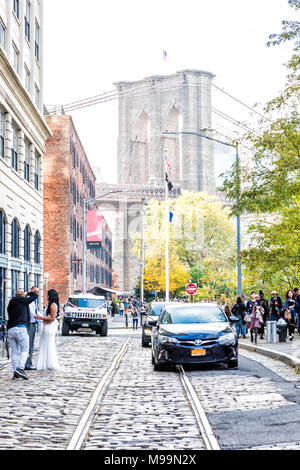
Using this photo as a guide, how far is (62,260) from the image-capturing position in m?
53.0

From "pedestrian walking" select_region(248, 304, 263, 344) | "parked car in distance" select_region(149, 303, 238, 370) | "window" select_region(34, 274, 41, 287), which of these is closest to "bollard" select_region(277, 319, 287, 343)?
"pedestrian walking" select_region(248, 304, 263, 344)

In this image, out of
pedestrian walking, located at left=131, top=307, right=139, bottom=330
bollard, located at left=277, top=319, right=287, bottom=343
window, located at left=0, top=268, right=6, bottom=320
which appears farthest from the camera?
pedestrian walking, located at left=131, top=307, right=139, bottom=330

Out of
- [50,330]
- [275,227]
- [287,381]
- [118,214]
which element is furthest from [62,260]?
[118,214]

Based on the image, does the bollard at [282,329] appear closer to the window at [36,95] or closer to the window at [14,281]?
the window at [14,281]

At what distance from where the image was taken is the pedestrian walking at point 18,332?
43.8 ft

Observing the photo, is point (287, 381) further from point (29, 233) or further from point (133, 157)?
point (133, 157)

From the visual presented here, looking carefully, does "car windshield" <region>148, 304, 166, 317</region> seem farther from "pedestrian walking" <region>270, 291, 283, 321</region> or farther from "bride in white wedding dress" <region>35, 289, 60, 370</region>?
"bride in white wedding dress" <region>35, 289, 60, 370</region>

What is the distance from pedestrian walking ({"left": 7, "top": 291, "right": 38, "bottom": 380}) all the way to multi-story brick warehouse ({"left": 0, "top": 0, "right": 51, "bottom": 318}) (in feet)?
51.3

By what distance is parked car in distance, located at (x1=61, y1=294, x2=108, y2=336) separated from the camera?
3053 centimetres

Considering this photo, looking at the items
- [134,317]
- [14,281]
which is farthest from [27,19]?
[134,317]

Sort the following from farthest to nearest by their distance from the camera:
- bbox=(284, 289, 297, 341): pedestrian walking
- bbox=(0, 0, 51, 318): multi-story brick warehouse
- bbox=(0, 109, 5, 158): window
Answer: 1. bbox=(0, 109, 5, 158): window
2. bbox=(0, 0, 51, 318): multi-story brick warehouse
3. bbox=(284, 289, 297, 341): pedestrian walking

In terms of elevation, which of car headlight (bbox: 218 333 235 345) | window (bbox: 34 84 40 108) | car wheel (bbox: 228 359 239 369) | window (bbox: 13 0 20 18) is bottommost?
car wheel (bbox: 228 359 239 369)
